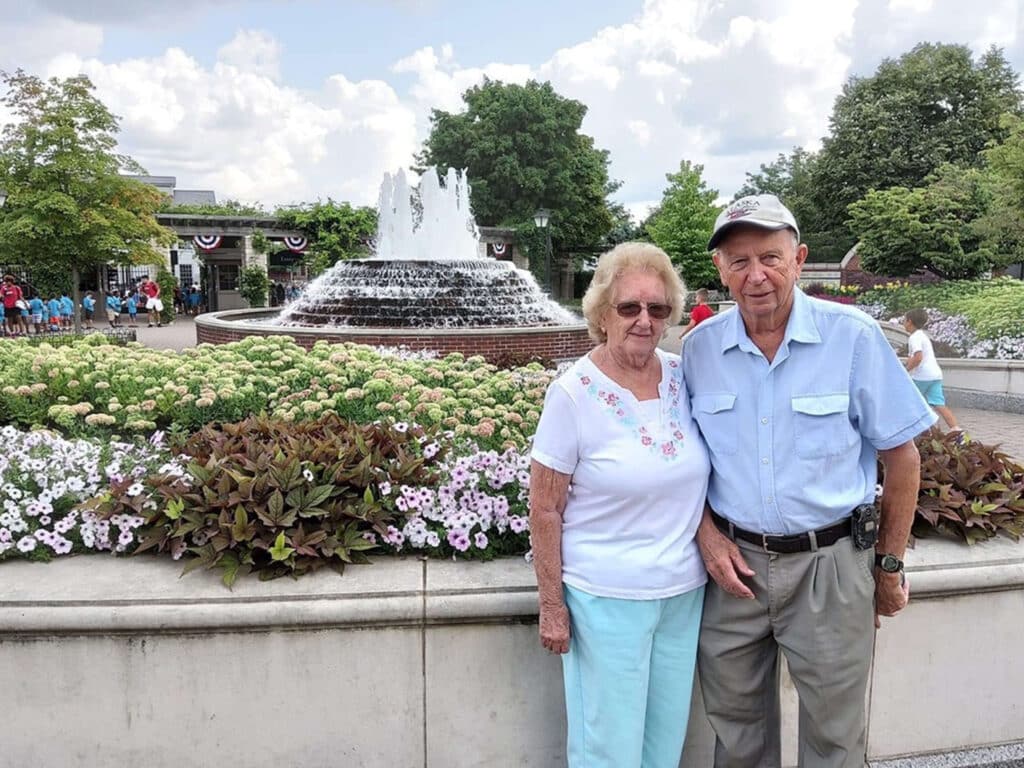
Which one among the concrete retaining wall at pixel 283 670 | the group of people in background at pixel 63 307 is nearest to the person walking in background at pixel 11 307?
the group of people in background at pixel 63 307

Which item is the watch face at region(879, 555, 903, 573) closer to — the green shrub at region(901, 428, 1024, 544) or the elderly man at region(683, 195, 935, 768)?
the elderly man at region(683, 195, 935, 768)

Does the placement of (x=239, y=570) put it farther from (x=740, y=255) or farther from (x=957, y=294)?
(x=957, y=294)

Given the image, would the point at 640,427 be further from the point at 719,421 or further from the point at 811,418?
the point at 811,418

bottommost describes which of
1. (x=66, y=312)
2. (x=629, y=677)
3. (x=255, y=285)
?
(x=629, y=677)

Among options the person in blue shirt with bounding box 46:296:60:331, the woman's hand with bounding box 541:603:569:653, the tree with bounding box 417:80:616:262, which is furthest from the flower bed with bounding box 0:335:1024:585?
the tree with bounding box 417:80:616:262

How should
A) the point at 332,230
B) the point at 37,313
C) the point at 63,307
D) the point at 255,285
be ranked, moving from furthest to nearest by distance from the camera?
the point at 332,230
the point at 255,285
the point at 63,307
the point at 37,313

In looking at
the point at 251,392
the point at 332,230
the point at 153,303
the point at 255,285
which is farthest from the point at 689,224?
the point at 251,392

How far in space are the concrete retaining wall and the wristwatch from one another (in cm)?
65

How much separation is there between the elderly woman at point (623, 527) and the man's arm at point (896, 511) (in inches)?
20.2

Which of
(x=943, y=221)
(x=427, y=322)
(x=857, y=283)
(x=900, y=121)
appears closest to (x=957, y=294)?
(x=943, y=221)

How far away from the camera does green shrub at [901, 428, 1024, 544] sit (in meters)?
3.12

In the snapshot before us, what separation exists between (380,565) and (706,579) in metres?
1.16

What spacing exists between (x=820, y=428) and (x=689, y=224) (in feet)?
119

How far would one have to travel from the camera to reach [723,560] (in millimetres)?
2244
